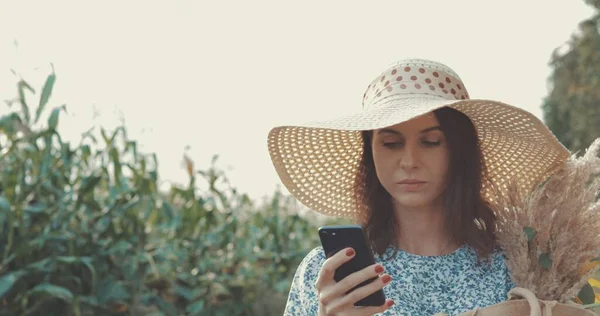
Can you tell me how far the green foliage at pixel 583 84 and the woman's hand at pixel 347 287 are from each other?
1426 cm

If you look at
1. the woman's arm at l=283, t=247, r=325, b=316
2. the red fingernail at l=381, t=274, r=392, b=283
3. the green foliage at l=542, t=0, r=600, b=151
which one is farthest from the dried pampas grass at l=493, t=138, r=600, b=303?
the green foliage at l=542, t=0, r=600, b=151

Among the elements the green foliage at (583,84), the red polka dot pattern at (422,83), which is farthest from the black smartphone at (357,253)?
the green foliage at (583,84)

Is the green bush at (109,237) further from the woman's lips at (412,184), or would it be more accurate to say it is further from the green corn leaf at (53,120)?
the woman's lips at (412,184)

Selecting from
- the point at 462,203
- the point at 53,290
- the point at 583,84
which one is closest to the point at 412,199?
the point at 462,203

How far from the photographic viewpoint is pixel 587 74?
15.8 metres

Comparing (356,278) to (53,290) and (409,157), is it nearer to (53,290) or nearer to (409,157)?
(409,157)

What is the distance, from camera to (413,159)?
1.73m

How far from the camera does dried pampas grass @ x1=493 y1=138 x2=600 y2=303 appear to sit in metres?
1.60

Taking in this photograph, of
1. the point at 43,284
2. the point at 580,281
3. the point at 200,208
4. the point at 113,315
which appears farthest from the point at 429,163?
the point at 200,208

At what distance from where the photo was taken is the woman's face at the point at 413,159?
68.9 inches

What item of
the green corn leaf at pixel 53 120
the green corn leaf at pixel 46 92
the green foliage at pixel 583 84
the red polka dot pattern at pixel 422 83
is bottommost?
the green foliage at pixel 583 84

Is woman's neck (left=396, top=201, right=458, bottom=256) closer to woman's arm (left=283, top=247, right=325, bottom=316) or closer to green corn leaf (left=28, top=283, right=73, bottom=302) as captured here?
woman's arm (left=283, top=247, right=325, bottom=316)

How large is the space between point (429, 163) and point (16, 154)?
1843 mm

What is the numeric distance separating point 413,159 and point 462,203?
0.20m
